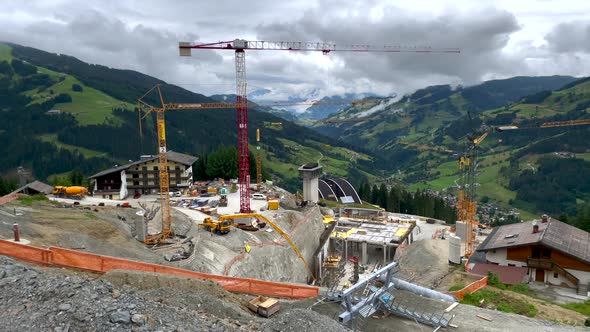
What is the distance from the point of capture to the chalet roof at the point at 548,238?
4153 cm

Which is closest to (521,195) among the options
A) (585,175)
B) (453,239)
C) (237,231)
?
(585,175)

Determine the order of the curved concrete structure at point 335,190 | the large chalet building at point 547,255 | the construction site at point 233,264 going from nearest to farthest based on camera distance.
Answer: the construction site at point 233,264 → the large chalet building at point 547,255 → the curved concrete structure at point 335,190

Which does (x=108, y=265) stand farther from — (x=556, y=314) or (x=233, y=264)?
(x=556, y=314)

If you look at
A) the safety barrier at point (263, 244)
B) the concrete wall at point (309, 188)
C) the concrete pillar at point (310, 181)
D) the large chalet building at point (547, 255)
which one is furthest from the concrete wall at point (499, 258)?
the concrete wall at point (309, 188)

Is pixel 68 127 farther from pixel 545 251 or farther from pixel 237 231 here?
pixel 545 251

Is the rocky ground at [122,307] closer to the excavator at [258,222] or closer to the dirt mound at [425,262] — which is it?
the dirt mound at [425,262]

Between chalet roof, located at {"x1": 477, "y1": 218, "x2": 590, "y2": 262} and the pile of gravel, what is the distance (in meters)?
36.8

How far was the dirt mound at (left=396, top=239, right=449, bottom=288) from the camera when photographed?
45522mm

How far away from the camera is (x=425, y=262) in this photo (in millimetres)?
53531

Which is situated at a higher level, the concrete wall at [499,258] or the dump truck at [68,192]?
the dump truck at [68,192]

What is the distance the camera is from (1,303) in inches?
638

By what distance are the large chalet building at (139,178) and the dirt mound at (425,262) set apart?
47820 millimetres

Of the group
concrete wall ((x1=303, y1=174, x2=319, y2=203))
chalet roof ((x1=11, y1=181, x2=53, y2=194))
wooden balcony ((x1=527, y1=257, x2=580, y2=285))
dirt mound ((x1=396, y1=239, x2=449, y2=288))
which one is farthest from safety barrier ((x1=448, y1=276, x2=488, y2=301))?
chalet roof ((x1=11, y1=181, x2=53, y2=194))

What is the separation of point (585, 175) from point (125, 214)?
733 feet
